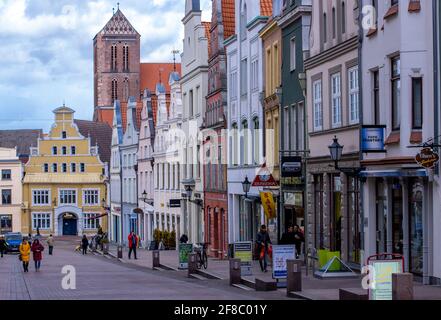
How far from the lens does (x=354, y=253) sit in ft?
111

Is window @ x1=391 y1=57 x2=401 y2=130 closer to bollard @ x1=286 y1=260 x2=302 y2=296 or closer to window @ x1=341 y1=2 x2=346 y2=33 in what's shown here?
bollard @ x1=286 y1=260 x2=302 y2=296

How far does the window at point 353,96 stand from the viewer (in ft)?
108

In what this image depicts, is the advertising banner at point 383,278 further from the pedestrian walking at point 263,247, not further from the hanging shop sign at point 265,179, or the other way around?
Answer: the hanging shop sign at point 265,179

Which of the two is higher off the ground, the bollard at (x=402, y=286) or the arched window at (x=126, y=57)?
the arched window at (x=126, y=57)

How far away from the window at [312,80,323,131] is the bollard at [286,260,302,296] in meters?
10.7

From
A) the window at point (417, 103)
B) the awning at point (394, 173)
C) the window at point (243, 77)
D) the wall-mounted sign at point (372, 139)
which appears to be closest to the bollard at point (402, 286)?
the awning at point (394, 173)

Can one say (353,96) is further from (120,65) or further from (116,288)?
(120,65)

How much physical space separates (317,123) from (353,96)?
162 inches

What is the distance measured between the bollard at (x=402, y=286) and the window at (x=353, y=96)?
40.1 feet

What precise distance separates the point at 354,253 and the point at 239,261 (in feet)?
12.8

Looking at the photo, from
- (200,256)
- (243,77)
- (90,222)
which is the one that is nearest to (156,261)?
(200,256)
